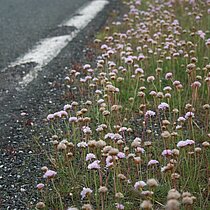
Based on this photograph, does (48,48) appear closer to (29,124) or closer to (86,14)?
(29,124)

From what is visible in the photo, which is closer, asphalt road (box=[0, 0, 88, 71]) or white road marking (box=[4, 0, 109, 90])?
white road marking (box=[4, 0, 109, 90])

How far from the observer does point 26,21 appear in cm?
656

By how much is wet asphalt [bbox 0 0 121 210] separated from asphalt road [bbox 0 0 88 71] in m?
0.50

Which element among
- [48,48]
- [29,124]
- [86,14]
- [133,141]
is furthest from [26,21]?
[133,141]

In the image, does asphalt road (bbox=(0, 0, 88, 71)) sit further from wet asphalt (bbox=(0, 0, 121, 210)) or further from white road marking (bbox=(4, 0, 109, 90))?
wet asphalt (bbox=(0, 0, 121, 210))

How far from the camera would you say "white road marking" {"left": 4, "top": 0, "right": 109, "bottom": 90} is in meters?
4.55

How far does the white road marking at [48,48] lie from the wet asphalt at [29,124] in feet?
0.22

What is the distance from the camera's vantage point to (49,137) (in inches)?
131

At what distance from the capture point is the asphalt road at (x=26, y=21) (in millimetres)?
5274

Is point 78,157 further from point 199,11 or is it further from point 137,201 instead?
point 199,11

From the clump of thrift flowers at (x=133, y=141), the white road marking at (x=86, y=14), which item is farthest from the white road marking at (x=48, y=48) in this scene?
the clump of thrift flowers at (x=133, y=141)

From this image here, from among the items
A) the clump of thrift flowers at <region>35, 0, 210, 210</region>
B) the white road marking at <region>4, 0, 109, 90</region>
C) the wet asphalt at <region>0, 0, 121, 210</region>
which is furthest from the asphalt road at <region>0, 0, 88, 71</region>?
the clump of thrift flowers at <region>35, 0, 210, 210</region>

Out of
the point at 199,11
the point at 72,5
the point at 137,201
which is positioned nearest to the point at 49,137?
the point at 137,201

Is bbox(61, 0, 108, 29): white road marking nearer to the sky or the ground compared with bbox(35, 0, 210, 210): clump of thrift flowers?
nearer to the ground
